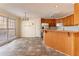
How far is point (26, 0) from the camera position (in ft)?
7.88

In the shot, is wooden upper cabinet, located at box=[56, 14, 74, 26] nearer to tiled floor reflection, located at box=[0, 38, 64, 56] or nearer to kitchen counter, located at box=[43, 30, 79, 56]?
kitchen counter, located at box=[43, 30, 79, 56]

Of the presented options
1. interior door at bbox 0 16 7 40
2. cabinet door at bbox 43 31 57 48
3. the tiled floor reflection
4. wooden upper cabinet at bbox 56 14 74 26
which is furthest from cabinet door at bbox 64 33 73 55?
interior door at bbox 0 16 7 40

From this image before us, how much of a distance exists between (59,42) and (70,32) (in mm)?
1447

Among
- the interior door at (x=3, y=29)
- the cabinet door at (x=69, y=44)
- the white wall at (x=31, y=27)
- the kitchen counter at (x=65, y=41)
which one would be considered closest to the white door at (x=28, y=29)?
the white wall at (x=31, y=27)

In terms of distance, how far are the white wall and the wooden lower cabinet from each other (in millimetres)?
7065

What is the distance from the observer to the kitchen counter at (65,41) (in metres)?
5.18

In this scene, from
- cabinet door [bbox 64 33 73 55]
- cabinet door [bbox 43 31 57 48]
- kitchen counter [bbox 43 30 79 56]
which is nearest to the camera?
kitchen counter [bbox 43 30 79 56]

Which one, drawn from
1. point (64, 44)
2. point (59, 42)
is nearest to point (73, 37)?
point (64, 44)

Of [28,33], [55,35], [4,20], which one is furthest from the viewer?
[28,33]

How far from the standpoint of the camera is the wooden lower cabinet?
5480 millimetres

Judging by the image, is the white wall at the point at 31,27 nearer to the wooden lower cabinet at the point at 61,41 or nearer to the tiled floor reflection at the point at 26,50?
the tiled floor reflection at the point at 26,50

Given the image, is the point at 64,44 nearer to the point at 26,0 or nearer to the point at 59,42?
the point at 59,42

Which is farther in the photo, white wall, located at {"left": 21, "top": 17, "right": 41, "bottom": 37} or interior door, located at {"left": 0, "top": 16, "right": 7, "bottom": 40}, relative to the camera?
white wall, located at {"left": 21, "top": 17, "right": 41, "bottom": 37}

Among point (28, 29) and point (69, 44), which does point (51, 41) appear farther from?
point (28, 29)
